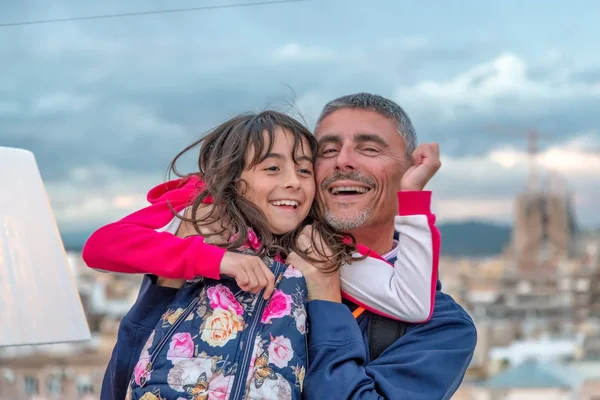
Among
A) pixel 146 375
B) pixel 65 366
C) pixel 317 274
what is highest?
pixel 317 274

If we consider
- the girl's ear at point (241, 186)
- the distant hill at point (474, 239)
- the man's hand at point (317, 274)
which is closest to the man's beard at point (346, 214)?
the man's hand at point (317, 274)

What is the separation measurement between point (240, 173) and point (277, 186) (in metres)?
0.07

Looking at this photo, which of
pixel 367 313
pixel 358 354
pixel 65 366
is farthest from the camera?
pixel 65 366

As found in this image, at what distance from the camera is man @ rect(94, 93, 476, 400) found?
1.59 metres

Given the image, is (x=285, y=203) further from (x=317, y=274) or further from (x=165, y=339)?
(x=165, y=339)

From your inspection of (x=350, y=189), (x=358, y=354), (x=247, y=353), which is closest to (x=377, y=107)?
(x=350, y=189)

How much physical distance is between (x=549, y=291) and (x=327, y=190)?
158 ft

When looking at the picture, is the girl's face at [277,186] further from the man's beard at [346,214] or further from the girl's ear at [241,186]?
the man's beard at [346,214]

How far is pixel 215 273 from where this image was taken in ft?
4.88

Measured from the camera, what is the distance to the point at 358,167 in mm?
1874

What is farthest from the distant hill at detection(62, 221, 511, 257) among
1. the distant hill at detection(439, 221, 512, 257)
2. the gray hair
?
the gray hair

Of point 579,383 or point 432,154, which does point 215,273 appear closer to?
point 432,154

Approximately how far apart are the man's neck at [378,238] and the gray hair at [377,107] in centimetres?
16

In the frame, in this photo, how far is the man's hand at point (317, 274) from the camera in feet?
5.40
